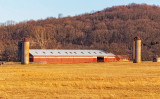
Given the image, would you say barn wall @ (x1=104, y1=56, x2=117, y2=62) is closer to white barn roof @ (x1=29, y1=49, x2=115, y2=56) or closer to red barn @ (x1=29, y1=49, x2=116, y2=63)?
red barn @ (x1=29, y1=49, x2=116, y2=63)

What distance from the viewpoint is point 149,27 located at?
19238 centimetres

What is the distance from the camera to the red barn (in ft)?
290

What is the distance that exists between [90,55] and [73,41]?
92350mm

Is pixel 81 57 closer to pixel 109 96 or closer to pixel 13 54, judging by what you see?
pixel 13 54

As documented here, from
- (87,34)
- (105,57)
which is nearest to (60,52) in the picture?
(105,57)

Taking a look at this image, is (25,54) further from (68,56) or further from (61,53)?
(68,56)

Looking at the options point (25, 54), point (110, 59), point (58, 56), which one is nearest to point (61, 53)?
point (58, 56)

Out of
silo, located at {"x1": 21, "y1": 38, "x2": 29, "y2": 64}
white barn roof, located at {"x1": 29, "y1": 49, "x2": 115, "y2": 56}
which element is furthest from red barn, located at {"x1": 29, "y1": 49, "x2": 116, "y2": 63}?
silo, located at {"x1": 21, "y1": 38, "x2": 29, "y2": 64}

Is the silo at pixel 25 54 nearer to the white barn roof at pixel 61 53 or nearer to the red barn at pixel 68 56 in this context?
the red barn at pixel 68 56

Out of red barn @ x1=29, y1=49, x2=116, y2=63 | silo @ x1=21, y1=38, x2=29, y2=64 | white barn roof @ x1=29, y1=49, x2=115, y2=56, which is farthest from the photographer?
white barn roof @ x1=29, y1=49, x2=115, y2=56

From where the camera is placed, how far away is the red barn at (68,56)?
8825 cm

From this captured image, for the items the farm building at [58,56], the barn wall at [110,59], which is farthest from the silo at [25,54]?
the barn wall at [110,59]

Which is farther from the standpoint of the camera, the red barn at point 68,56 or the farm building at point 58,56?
Result: the red barn at point 68,56


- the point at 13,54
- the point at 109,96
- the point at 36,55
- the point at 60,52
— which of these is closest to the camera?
the point at 109,96
